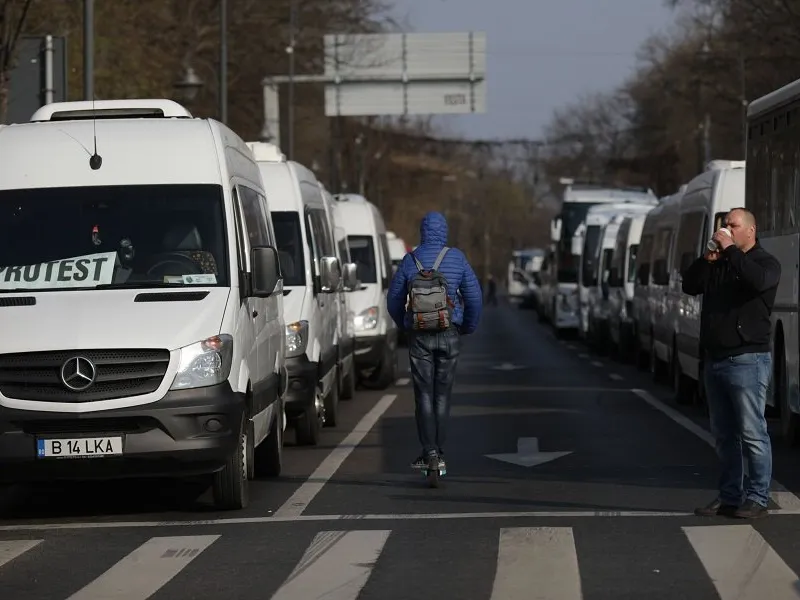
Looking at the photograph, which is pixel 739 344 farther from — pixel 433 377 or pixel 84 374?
pixel 84 374

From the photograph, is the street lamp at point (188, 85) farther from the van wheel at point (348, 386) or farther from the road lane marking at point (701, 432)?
the road lane marking at point (701, 432)

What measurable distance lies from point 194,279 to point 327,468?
313 centimetres

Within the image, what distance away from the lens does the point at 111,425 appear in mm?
11344

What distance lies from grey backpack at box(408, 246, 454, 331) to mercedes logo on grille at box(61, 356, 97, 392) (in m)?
2.61

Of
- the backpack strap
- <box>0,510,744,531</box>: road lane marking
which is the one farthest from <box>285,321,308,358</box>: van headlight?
<box>0,510,744,531</box>: road lane marking

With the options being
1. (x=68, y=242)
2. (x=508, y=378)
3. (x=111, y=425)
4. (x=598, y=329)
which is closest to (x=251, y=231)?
(x=68, y=242)

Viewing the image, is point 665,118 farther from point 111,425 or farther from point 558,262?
point 111,425

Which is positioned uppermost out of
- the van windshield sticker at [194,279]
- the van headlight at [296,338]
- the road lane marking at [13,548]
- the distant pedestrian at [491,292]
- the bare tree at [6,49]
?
the bare tree at [6,49]

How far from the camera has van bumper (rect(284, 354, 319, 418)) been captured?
53.3 feet

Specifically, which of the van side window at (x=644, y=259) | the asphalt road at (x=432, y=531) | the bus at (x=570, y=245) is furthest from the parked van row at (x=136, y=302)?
the bus at (x=570, y=245)

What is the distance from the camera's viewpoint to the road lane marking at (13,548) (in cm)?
1038

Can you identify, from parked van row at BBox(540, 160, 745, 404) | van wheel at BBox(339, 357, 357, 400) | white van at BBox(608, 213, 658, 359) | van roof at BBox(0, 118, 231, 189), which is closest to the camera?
van roof at BBox(0, 118, 231, 189)

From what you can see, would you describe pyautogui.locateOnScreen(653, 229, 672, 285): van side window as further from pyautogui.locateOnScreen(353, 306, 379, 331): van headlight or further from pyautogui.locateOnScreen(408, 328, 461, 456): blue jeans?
pyautogui.locateOnScreen(408, 328, 461, 456): blue jeans

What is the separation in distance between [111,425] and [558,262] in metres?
39.4
